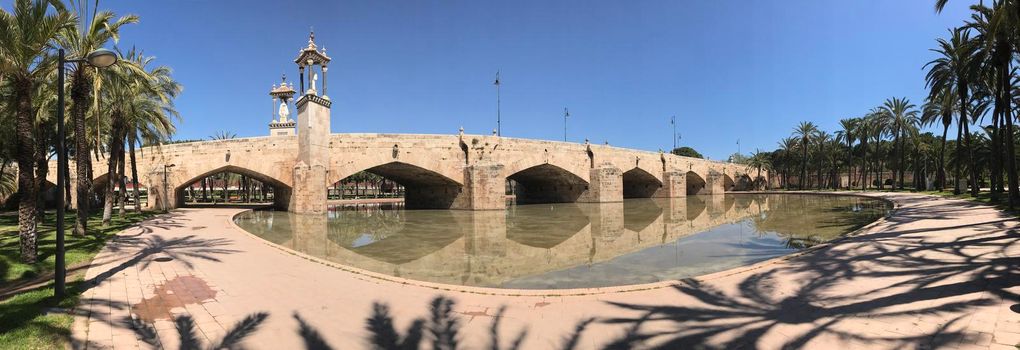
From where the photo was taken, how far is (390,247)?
43.2 ft

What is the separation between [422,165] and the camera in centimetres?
2686

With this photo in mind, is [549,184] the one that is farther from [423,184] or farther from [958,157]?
[958,157]

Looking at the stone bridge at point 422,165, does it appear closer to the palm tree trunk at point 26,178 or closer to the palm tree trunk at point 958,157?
the palm tree trunk at point 26,178

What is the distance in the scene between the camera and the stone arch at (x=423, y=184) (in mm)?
27438

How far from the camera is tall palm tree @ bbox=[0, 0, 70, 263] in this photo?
27.7ft

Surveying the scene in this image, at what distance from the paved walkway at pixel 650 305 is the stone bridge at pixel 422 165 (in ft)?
54.9

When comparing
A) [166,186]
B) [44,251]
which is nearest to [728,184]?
[166,186]

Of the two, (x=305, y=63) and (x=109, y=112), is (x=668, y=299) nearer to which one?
(x=109, y=112)

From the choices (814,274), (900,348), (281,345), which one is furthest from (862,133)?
(281,345)

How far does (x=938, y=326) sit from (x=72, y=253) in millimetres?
14498

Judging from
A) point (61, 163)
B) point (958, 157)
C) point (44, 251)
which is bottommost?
point (44, 251)

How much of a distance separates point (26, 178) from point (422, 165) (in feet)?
60.7

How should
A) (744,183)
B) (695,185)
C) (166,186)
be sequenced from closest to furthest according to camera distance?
1. (166,186)
2. (695,185)
3. (744,183)

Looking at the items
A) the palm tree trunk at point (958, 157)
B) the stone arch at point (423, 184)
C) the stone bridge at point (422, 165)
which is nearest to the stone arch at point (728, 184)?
the palm tree trunk at point (958, 157)
